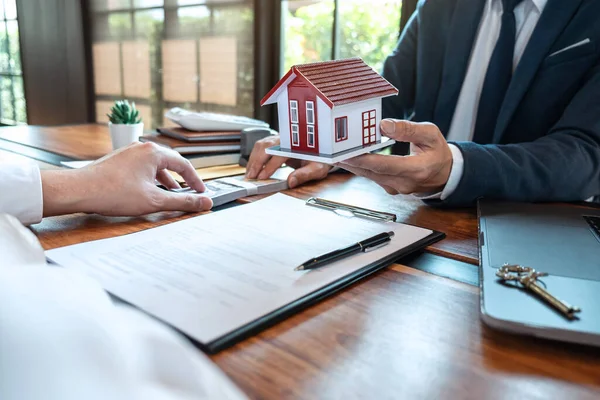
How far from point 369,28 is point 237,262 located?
206cm

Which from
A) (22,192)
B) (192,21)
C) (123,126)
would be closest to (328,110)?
(22,192)

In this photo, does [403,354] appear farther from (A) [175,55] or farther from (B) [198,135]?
(A) [175,55]

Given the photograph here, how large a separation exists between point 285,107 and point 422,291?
356 mm

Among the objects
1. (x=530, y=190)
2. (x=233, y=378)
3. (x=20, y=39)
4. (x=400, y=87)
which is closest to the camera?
(x=233, y=378)

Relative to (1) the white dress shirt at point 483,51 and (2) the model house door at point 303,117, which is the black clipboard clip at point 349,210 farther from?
(1) the white dress shirt at point 483,51

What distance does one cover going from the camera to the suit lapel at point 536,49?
1.07 meters

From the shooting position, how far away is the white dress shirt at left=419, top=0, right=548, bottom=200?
1219 millimetres

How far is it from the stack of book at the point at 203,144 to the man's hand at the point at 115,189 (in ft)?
1.21

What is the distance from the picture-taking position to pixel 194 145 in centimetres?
118

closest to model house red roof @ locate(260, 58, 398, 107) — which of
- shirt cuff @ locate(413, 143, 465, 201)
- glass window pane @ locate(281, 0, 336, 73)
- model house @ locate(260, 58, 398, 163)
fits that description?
model house @ locate(260, 58, 398, 163)

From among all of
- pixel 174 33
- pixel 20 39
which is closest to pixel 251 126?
pixel 174 33

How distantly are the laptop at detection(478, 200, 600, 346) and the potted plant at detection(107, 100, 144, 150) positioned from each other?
905mm

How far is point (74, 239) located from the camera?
660mm

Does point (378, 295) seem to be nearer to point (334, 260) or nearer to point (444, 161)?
point (334, 260)
